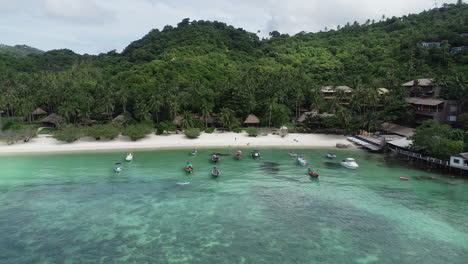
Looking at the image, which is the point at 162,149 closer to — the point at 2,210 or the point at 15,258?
the point at 2,210

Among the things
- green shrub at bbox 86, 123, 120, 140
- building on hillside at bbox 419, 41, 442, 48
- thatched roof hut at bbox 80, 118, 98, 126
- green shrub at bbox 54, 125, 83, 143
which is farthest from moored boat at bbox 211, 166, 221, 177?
building on hillside at bbox 419, 41, 442, 48

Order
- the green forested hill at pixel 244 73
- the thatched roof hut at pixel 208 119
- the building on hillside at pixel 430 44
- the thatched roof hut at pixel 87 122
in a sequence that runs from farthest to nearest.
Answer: the building on hillside at pixel 430 44
the thatched roof hut at pixel 208 119
the thatched roof hut at pixel 87 122
the green forested hill at pixel 244 73

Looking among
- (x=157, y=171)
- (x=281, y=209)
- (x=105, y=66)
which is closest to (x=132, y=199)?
(x=157, y=171)

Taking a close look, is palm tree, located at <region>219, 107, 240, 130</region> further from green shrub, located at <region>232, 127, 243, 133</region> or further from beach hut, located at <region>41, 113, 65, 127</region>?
beach hut, located at <region>41, 113, 65, 127</region>

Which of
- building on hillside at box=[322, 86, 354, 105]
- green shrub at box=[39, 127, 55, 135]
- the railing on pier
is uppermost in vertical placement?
building on hillside at box=[322, 86, 354, 105]

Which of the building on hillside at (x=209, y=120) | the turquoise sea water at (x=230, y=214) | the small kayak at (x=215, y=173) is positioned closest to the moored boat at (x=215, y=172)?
the small kayak at (x=215, y=173)

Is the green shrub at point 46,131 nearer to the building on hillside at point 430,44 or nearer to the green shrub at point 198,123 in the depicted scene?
the green shrub at point 198,123
